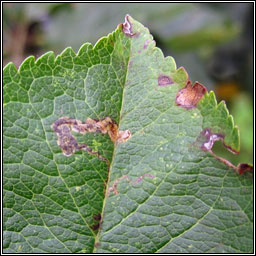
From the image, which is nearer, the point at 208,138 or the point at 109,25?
the point at 208,138

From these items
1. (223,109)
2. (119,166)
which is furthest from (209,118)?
(119,166)

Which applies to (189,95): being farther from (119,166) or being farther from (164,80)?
(119,166)

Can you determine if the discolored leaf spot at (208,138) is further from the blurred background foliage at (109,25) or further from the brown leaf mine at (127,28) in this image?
the blurred background foliage at (109,25)

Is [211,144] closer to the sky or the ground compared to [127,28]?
closer to the ground

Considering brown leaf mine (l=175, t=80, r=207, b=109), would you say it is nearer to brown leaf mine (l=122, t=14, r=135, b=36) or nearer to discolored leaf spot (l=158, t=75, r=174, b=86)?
discolored leaf spot (l=158, t=75, r=174, b=86)

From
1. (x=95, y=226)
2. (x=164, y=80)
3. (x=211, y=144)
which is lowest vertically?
(x=95, y=226)

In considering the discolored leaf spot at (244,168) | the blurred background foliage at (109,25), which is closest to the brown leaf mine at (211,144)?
the discolored leaf spot at (244,168)

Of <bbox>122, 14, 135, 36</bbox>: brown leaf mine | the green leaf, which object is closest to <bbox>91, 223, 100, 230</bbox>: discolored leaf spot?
the green leaf
